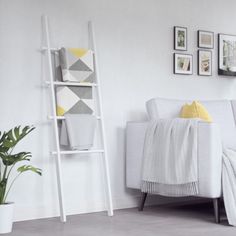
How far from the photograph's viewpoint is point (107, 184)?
4.05m

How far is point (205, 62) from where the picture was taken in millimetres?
4914

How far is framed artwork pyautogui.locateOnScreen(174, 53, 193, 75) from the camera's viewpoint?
4723 mm

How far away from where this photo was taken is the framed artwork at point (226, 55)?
5020mm

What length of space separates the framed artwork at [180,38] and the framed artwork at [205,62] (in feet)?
0.67

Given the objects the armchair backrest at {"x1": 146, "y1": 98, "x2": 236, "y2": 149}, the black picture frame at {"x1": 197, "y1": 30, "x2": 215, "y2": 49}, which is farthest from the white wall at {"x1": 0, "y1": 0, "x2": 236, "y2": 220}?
the armchair backrest at {"x1": 146, "y1": 98, "x2": 236, "y2": 149}

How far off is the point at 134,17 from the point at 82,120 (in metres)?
1.14

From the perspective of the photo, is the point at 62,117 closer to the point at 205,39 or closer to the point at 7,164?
the point at 7,164

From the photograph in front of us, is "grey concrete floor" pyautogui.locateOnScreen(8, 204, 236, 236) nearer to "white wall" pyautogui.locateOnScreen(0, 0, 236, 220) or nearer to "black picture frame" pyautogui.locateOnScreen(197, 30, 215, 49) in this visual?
"white wall" pyautogui.locateOnScreen(0, 0, 236, 220)

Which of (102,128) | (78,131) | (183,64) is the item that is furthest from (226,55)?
(78,131)

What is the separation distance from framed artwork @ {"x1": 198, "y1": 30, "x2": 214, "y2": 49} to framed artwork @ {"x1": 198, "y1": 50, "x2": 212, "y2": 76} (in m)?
0.06

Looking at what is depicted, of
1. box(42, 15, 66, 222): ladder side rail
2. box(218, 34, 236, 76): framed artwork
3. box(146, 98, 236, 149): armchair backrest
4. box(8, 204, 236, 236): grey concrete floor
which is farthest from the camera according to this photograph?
box(218, 34, 236, 76): framed artwork

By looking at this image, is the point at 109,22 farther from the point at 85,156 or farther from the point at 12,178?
the point at 12,178

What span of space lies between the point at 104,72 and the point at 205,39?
1.19m

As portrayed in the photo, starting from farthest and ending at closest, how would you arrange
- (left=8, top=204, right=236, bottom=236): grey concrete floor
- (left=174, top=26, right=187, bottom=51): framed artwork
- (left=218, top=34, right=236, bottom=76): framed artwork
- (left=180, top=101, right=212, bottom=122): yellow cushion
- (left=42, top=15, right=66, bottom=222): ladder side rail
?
(left=218, top=34, right=236, bottom=76): framed artwork → (left=174, top=26, right=187, bottom=51): framed artwork → (left=180, top=101, right=212, bottom=122): yellow cushion → (left=42, top=15, right=66, bottom=222): ladder side rail → (left=8, top=204, right=236, bottom=236): grey concrete floor
